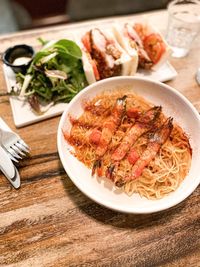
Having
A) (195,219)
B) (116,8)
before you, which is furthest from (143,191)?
(116,8)

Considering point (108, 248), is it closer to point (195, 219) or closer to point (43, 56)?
point (195, 219)

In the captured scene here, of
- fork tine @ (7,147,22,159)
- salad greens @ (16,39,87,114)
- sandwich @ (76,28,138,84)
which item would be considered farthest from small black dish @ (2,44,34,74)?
fork tine @ (7,147,22,159)

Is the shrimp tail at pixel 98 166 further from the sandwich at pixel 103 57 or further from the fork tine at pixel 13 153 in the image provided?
the sandwich at pixel 103 57

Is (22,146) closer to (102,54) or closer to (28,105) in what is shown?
(28,105)

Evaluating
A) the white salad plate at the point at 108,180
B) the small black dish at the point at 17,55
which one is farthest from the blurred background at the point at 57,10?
the white salad plate at the point at 108,180

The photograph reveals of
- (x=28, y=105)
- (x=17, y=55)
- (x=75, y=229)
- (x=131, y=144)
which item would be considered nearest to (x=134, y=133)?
(x=131, y=144)

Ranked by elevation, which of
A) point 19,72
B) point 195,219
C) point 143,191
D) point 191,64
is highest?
point 19,72
